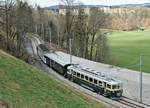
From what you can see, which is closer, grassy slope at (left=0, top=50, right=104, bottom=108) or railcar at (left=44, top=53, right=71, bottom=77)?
grassy slope at (left=0, top=50, right=104, bottom=108)

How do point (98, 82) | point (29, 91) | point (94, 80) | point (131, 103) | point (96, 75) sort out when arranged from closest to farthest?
point (29, 91), point (131, 103), point (98, 82), point (94, 80), point (96, 75)

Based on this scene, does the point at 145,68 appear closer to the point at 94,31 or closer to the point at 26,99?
the point at 94,31

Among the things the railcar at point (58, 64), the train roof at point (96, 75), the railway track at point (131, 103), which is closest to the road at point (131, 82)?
the railway track at point (131, 103)

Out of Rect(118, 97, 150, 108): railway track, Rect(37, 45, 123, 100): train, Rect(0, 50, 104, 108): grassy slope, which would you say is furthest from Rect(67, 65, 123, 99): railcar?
Rect(0, 50, 104, 108): grassy slope

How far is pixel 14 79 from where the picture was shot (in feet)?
75.6

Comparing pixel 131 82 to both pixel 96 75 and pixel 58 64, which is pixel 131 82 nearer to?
pixel 96 75

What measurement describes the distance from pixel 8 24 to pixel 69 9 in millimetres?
24834

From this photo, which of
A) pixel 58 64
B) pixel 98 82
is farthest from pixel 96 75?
pixel 58 64

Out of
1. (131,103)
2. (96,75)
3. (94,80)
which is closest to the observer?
(131,103)

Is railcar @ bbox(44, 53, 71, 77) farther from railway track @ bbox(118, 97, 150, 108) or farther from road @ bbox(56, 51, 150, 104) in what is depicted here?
railway track @ bbox(118, 97, 150, 108)

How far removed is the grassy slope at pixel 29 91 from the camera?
18906 mm

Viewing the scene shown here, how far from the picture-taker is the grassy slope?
1891cm

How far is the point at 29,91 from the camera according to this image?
21.3 m

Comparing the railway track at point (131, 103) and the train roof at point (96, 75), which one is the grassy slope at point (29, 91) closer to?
the railway track at point (131, 103)
